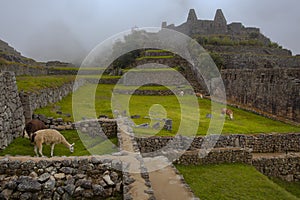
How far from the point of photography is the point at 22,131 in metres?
10.0

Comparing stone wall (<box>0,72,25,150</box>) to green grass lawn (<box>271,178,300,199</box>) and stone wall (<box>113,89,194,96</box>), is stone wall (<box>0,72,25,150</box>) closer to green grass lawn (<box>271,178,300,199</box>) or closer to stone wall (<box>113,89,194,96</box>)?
green grass lawn (<box>271,178,300,199</box>)

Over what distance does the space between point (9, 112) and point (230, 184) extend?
7.29 m

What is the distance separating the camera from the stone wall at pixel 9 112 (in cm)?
861

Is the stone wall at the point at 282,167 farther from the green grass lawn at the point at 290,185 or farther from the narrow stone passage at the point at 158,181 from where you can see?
the narrow stone passage at the point at 158,181

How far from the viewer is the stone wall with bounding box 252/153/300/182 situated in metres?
12.9

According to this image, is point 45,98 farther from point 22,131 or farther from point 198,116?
point 198,116

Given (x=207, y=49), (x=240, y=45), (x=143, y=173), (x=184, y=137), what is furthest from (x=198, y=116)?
(x=240, y=45)

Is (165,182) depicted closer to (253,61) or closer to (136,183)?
(136,183)

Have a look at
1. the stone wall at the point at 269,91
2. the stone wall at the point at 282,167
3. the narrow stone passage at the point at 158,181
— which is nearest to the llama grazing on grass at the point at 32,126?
the narrow stone passage at the point at 158,181

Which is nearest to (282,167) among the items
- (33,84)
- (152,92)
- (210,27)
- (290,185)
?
(290,185)

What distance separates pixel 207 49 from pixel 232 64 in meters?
5.31

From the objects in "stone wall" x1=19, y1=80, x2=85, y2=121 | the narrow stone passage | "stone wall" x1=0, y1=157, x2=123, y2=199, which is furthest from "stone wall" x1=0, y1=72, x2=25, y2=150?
the narrow stone passage

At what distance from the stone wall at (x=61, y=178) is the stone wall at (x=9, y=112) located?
2.98m

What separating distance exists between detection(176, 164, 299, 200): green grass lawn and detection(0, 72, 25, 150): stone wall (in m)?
5.67
